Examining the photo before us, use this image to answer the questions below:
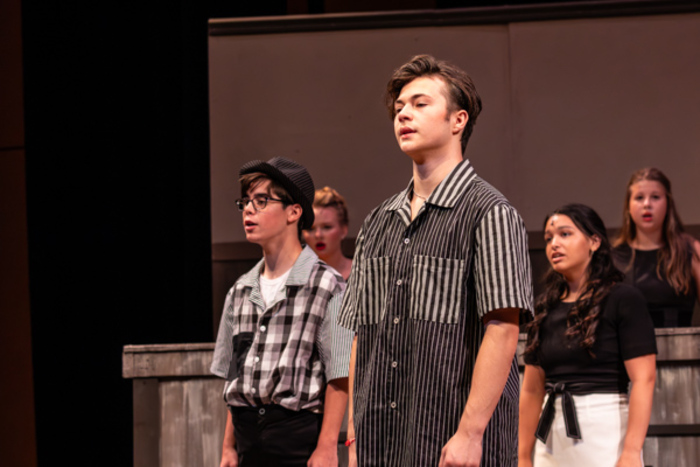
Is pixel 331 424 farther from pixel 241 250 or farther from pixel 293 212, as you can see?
pixel 241 250

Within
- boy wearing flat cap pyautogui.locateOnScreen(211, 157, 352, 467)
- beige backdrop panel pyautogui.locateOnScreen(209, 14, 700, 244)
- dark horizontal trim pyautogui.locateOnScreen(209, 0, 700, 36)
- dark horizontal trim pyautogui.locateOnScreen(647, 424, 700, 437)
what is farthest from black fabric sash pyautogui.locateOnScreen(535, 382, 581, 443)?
dark horizontal trim pyautogui.locateOnScreen(209, 0, 700, 36)

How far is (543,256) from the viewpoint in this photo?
5.60 m

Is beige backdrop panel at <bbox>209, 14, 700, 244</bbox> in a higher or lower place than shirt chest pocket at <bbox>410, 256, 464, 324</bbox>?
higher

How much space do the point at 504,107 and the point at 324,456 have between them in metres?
3.81

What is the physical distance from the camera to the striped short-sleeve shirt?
5.87 feet

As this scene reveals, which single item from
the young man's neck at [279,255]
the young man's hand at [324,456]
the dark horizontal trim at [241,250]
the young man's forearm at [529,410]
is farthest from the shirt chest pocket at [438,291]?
the dark horizontal trim at [241,250]

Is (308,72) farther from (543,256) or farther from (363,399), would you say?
(363,399)

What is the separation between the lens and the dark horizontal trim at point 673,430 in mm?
3148

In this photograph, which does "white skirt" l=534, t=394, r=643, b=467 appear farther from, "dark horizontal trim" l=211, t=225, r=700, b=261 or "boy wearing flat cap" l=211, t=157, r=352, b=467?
"dark horizontal trim" l=211, t=225, r=700, b=261

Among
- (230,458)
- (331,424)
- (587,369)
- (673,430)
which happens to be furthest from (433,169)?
(673,430)

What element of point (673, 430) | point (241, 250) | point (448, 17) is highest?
point (448, 17)

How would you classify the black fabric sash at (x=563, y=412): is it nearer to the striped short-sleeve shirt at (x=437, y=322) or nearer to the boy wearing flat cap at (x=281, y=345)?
the boy wearing flat cap at (x=281, y=345)

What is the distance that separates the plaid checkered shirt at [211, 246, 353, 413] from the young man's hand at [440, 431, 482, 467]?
821 millimetres

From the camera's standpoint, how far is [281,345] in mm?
2568
